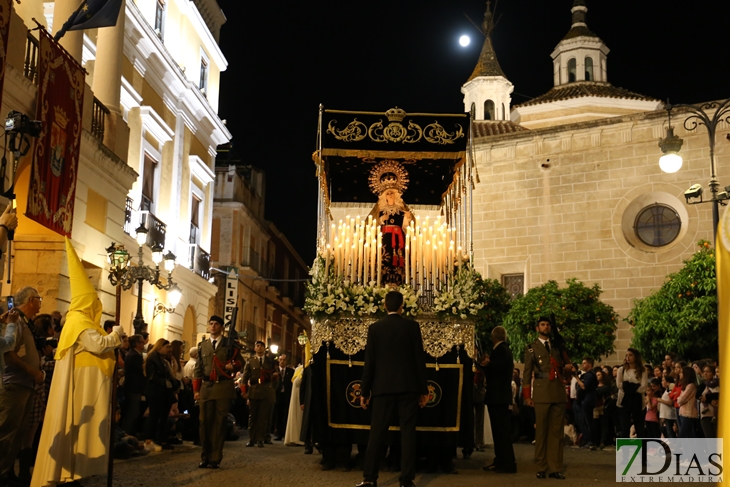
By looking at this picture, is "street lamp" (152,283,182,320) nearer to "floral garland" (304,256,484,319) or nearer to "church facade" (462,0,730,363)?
"church facade" (462,0,730,363)

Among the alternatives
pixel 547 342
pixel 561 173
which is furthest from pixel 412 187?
pixel 561 173

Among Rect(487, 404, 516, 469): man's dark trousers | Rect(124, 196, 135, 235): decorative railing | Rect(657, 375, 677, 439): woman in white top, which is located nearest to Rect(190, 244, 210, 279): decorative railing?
Rect(124, 196, 135, 235): decorative railing

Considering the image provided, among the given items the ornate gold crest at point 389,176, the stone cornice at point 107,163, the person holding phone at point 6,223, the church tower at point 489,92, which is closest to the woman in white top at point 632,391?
the ornate gold crest at point 389,176

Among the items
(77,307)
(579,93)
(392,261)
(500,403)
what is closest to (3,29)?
(77,307)

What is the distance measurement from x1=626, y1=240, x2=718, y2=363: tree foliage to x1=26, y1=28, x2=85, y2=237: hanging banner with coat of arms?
14210mm

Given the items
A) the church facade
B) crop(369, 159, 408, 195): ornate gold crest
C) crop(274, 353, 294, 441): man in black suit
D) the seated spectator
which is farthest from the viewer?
the church facade

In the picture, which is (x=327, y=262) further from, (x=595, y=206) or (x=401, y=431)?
(x=595, y=206)

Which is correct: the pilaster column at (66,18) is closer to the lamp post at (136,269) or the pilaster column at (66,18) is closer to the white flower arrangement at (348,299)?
the lamp post at (136,269)

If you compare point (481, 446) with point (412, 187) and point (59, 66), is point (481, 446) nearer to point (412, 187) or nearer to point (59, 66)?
point (412, 187)

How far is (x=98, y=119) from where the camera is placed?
50.4 feet

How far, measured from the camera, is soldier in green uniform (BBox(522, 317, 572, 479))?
8117 millimetres

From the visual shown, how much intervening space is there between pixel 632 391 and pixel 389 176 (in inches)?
207

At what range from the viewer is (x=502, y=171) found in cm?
2648

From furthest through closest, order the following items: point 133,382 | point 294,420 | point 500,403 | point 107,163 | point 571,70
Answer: point 571,70 < point 107,163 < point 294,420 < point 133,382 < point 500,403
